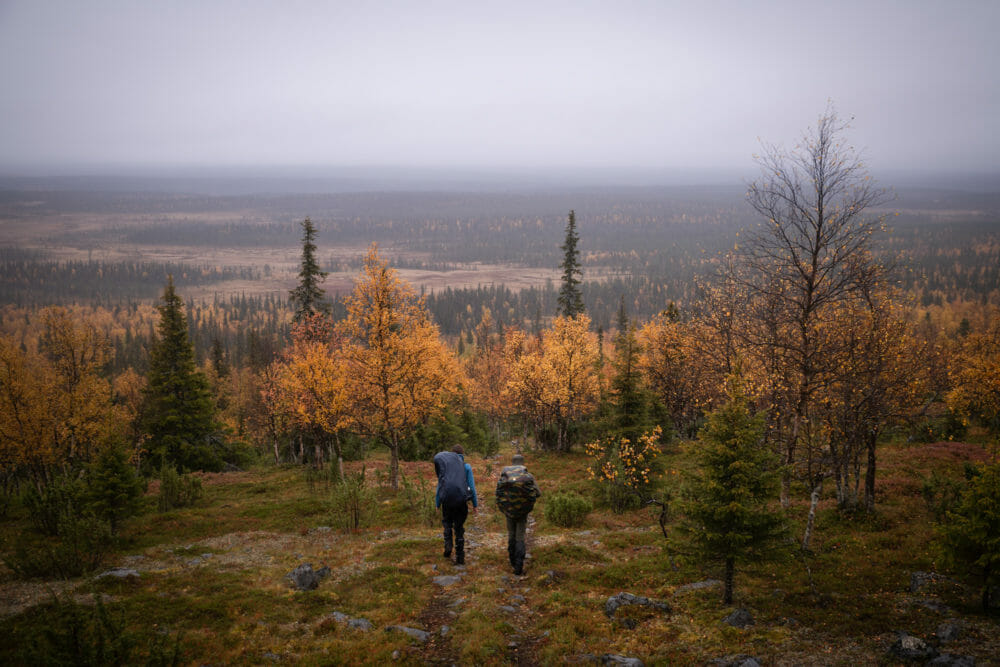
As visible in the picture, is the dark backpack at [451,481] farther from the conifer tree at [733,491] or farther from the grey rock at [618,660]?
the conifer tree at [733,491]

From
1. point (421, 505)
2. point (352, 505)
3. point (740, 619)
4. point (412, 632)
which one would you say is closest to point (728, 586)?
point (740, 619)

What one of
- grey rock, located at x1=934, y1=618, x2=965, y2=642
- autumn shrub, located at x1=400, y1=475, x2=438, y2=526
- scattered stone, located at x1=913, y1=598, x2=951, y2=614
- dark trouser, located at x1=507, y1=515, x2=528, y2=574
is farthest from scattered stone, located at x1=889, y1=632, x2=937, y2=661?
autumn shrub, located at x1=400, y1=475, x2=438, y2=526

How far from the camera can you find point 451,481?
11.9 metres

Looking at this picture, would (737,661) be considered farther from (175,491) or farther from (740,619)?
(175,491)

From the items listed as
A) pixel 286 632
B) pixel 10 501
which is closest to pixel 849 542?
pixel 286 632

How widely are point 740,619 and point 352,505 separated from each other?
493 inches

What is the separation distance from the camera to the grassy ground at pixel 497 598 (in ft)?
26.6

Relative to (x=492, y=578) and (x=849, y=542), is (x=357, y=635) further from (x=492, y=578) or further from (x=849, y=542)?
(x=849, y=542)

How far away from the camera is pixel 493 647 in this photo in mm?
8672

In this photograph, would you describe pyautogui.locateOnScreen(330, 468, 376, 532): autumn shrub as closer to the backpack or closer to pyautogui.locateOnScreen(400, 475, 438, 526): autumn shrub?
pyautogui.locateOnScreen(400, 475, 438, 526): autumn shrub

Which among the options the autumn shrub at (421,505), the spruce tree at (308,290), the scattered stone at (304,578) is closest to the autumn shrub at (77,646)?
the scattered stone at (304,578)

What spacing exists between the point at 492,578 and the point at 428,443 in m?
22.5

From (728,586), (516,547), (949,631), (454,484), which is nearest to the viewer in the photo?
(949,631)

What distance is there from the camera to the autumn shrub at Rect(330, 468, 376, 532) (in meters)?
16.8
